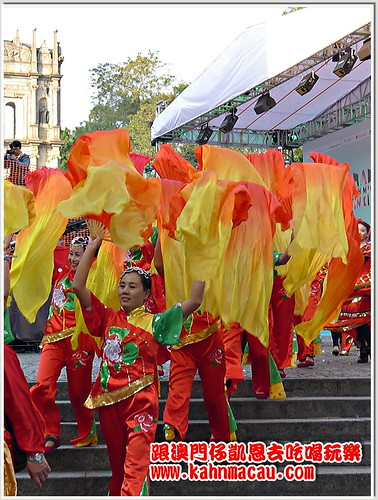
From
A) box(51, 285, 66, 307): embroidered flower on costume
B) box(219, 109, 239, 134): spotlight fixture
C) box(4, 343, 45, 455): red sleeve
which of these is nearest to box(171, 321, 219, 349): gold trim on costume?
box(51, 285, 66, 307): embroidered flower on costume

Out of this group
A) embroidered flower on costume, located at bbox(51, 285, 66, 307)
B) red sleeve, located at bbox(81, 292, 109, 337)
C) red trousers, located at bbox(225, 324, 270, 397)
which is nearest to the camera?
red sleeve, located at bbox(81, 292, 109, 337)

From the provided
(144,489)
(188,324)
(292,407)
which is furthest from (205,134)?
(144,489)

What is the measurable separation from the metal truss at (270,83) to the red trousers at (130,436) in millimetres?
5305

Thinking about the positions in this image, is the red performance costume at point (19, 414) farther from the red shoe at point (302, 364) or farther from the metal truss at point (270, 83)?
the metal truss at point (270, 83)

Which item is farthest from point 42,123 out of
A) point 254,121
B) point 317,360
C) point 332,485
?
point 332,485

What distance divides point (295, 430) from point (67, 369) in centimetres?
166

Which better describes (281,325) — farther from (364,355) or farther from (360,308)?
(364,355)

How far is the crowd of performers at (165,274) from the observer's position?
→ 13.5ft

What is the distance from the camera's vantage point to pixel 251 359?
6.00 m

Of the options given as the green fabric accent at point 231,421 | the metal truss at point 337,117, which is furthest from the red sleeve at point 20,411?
the metal truss at point 337,117

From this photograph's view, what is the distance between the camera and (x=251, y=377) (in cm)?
625

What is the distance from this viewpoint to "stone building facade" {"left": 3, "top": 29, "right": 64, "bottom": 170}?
3744 cm

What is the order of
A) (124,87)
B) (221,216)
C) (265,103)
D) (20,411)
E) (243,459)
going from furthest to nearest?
1. (124,87)
2. (265,103)
3. (243,459)
4. (221,216)
5. (20,411)

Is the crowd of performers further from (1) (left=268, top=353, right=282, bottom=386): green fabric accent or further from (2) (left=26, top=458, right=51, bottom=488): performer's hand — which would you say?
(2) (left=26, top=458, right=51, bottom=488): performer's hand
